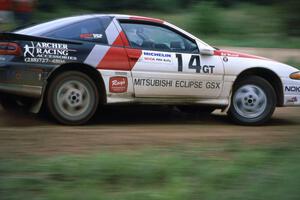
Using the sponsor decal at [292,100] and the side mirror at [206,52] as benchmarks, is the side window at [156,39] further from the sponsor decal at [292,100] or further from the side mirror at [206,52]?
the sponsor decal at [292,100]

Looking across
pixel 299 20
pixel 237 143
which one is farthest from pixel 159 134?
pixel 299 20

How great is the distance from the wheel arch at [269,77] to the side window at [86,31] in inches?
80.6

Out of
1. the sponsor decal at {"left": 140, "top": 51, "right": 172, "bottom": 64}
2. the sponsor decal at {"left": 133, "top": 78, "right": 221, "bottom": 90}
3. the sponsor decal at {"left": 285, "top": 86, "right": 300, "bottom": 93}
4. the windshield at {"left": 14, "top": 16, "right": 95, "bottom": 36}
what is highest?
the windshield at {"left": 14, "top": 16, "right": 95, "bottom": 36}

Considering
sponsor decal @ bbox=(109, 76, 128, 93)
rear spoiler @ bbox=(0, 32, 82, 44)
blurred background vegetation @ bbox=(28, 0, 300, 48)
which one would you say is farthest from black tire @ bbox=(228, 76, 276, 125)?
blurred background vegetation @ bbox=(28, 0, 300, 48)

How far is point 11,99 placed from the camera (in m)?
8.71

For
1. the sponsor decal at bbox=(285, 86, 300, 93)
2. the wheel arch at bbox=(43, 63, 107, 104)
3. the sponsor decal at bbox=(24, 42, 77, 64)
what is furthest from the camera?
the sponsor decal at bbox=(285, 86, 300, 93)

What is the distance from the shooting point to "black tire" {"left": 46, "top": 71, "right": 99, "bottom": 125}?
834 centimetres

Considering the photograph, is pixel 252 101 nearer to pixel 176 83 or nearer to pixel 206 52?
pixel 206 52

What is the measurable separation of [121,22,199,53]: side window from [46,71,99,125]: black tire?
0.86 meters

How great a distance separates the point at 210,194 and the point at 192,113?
16.3 feet

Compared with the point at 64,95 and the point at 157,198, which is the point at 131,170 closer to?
the point at 157,198

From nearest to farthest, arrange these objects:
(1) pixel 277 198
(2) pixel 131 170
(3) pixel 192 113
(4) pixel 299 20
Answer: (1) pixel 277 198 → (2) pixel 131 170 → (3) pixel 192 113 → (4) pixel 299 20

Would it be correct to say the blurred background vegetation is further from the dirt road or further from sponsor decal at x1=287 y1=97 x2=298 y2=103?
sponsor decal at x1=287 y1=97 x2=298 y2=103

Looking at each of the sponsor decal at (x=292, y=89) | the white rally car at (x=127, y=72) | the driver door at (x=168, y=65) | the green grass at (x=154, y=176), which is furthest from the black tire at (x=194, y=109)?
the green grass at (x=154, y=176)
